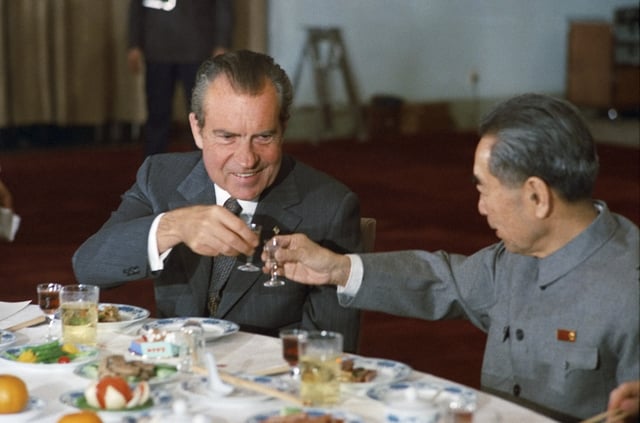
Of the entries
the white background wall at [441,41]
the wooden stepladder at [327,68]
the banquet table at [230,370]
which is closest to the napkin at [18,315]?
the banquet table at [230,370]

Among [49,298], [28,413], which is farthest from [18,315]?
[28,413]

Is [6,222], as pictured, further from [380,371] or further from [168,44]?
A: [168,44]

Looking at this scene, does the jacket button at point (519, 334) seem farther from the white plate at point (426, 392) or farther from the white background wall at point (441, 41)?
the white background wall at point (441, 41)

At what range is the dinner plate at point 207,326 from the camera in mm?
2670

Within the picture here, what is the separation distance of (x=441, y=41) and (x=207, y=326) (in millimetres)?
10303

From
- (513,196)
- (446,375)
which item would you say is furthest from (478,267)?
(446,375)

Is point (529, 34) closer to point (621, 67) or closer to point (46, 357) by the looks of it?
point (621, 67)

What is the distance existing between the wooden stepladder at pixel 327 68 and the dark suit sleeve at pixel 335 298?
8.52 meters

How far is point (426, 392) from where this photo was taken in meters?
2.24

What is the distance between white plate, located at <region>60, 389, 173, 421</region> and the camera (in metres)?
2.13

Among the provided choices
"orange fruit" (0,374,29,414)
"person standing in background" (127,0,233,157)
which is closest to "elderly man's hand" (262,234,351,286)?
"orange fruit" (0,374,29,414)

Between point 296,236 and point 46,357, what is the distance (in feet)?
2.06

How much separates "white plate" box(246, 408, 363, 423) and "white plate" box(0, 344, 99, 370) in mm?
522

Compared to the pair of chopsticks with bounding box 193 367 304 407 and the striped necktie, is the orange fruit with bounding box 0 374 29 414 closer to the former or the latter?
the pair of chopsticks with bounding box 193 367 304 407
